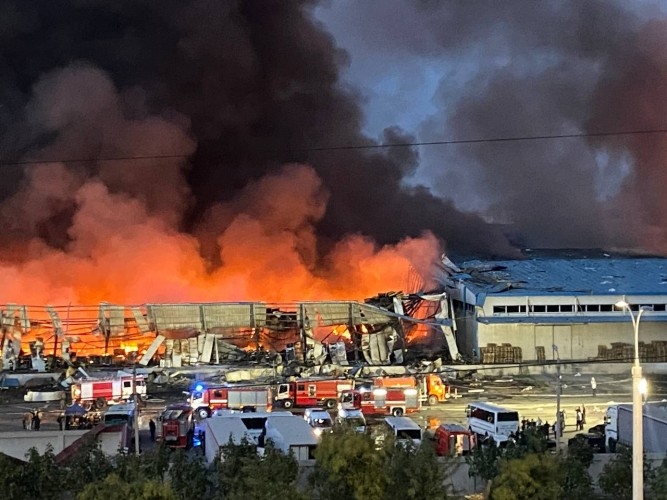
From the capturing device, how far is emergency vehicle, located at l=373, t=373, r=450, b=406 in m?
19.6

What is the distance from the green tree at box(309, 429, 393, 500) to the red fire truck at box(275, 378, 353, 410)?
984 centimetres

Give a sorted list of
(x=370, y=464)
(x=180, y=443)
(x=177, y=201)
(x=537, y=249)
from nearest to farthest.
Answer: (x=370, y=464) → (x=180, y=443) → (x=177, y=201) → (x=537, y=249)

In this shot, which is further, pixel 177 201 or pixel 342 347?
pixel 177 201

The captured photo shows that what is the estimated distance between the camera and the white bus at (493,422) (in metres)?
15.9

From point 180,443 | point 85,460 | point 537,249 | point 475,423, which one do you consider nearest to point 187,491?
point 85,460

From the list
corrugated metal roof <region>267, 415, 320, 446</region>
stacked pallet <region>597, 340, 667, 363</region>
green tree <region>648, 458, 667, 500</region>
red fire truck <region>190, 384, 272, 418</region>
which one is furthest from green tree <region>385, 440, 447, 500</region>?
stacked pallet <region>597, 340, 667, 363</region>

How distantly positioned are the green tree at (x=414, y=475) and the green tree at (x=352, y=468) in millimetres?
187

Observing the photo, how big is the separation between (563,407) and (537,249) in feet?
64.5

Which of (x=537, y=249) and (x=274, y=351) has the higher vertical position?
(x=537, y=249)

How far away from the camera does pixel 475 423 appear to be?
54.5 feet

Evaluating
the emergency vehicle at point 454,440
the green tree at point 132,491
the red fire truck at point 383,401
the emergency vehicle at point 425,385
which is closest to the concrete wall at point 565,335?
the emergency vehicle at point 425,385

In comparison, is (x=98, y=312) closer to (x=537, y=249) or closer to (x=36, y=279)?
(x=36, y=279)

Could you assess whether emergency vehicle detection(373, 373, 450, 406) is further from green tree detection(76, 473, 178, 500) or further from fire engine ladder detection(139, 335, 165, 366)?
green tree detection(76, 473, 178, 500)

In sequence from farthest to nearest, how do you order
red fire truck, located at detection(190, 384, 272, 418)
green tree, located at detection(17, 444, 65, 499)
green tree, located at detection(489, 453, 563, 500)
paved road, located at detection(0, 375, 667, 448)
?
red fire truck, located at detection(190, 384, 272, 418)
paved road, located at detection(0, 375, 667, 448)
green tree, located at detection(17, 444, 65, 499)
green tree, located at detection(489, 453, 563, 500)
